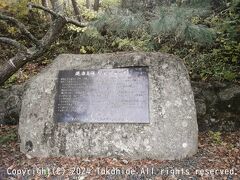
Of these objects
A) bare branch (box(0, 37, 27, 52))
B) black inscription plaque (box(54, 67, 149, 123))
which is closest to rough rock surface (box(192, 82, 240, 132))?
black inscription plaque (box(54, 67, 149, 123))

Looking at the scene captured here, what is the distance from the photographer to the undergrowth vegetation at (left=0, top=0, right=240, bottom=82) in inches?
207

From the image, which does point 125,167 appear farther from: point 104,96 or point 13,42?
point 13,42

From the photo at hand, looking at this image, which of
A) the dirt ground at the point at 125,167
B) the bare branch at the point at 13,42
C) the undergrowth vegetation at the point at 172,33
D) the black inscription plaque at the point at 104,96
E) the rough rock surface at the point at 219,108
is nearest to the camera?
the dirt ground at the point at 125,167

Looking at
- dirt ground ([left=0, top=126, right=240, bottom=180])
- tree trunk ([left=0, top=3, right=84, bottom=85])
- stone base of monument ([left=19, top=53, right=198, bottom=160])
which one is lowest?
dirt ground ([left=0, top=126, right=240, bottom=180])

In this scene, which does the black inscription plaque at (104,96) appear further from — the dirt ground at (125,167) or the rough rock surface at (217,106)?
the rough rock surface at (217,106)

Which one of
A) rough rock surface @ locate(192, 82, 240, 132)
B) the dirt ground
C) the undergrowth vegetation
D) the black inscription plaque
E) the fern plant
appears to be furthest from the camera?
rough rock surface @ locate(192, 82, 240, 132)

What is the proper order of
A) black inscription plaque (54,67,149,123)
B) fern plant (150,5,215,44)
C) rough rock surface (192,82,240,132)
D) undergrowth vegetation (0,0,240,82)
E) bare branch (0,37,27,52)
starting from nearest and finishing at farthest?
fern plant (150,5,215,44)
undergrowth vegetation (0,0,240,82)
black inscription plaque (54,67,149,123)
bare branch (0,37,27,52)
rough rock surface (192,82,240,132)

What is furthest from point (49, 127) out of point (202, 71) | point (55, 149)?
point (202, 71)

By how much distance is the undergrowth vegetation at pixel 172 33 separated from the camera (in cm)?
526

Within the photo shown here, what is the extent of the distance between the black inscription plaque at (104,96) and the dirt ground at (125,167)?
73 centimetres

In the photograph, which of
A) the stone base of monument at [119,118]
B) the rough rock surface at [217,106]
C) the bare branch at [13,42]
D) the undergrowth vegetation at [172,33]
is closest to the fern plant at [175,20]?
the undergrowth vegetation at [172,33]

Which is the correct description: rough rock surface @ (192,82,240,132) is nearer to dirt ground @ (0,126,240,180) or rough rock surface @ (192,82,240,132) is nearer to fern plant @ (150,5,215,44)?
dirt ground @ (0,126,240,180)

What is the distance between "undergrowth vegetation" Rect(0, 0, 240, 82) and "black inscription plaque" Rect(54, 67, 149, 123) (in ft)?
2.82

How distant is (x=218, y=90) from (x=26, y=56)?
4099 millimetres
